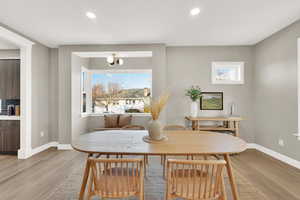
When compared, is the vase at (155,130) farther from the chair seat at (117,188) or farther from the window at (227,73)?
the window at (227,73)

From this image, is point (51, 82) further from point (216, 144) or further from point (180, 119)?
point (216, 144)

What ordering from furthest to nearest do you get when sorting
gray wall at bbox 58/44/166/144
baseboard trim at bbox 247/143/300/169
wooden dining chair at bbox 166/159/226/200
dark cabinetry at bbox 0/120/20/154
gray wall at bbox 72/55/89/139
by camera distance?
1. gray wall at bbox 72/55/89/139
2. gray wall at bbox 58/44/166/144
3. dark cabinetry at bbox 0/120/20/154
4. baseboard trim at bbox 247/143/300/169
5. wooden dining chair at bbox 166/159/226/200

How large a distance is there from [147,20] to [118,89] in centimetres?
277

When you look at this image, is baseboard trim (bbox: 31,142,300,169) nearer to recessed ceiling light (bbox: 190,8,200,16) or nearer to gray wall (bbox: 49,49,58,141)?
gray wall (bbox: 49,49,58,141)

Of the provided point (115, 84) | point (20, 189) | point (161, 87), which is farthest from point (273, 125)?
point (20, 189)

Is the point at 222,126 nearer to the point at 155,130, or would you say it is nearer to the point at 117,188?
the point at 155,130

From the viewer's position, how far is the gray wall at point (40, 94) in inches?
150

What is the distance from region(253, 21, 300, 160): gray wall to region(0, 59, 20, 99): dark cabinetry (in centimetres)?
555

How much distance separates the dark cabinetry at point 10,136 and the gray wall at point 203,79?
343 centimetres

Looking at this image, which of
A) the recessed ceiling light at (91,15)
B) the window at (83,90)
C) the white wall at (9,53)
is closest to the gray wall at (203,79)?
the recessed ceiling light at (91,15)

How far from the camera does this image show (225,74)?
4.34m

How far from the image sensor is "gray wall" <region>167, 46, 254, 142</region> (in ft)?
14.0

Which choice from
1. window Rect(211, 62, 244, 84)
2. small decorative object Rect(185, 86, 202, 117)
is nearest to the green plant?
small decorative object Rect(185, 86, 202, 117)

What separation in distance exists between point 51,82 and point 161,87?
283cm
